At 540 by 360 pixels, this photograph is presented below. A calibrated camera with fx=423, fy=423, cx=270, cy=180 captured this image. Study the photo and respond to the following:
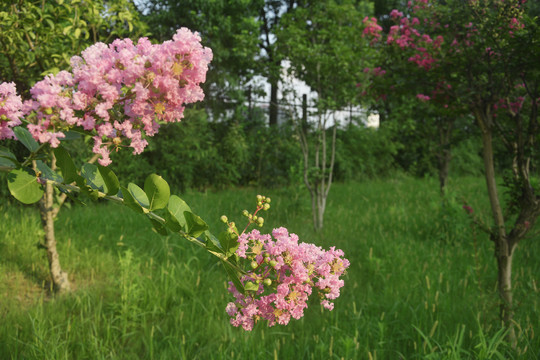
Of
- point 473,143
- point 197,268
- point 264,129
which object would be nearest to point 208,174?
point 264,129

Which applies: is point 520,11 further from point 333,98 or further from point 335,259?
point 333,98

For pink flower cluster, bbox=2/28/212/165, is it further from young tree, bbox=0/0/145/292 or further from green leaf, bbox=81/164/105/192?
young tree, bbox=0/0/145/292

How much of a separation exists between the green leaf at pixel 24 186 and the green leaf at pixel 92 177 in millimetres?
103

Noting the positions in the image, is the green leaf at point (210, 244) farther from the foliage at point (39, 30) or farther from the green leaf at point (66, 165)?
the foliage at point (39, 30)

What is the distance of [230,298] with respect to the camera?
10.2ft

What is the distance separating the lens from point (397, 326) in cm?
276

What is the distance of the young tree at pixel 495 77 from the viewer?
2.67 metres

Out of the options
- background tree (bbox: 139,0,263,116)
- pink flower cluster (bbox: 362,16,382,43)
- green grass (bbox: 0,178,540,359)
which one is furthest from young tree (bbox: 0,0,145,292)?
background tree (bbox: 139,0,263,116)

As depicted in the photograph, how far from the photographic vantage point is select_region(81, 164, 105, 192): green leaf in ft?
3.34

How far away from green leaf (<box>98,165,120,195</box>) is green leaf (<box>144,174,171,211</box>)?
0.22ft

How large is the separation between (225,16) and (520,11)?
757 centimetres

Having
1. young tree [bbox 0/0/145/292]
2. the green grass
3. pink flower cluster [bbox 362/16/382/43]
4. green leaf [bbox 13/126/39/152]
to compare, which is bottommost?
the green grass

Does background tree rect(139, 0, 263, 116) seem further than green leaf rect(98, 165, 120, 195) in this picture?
Yes

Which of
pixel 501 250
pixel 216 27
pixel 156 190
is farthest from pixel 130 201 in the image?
pixel 216 27
